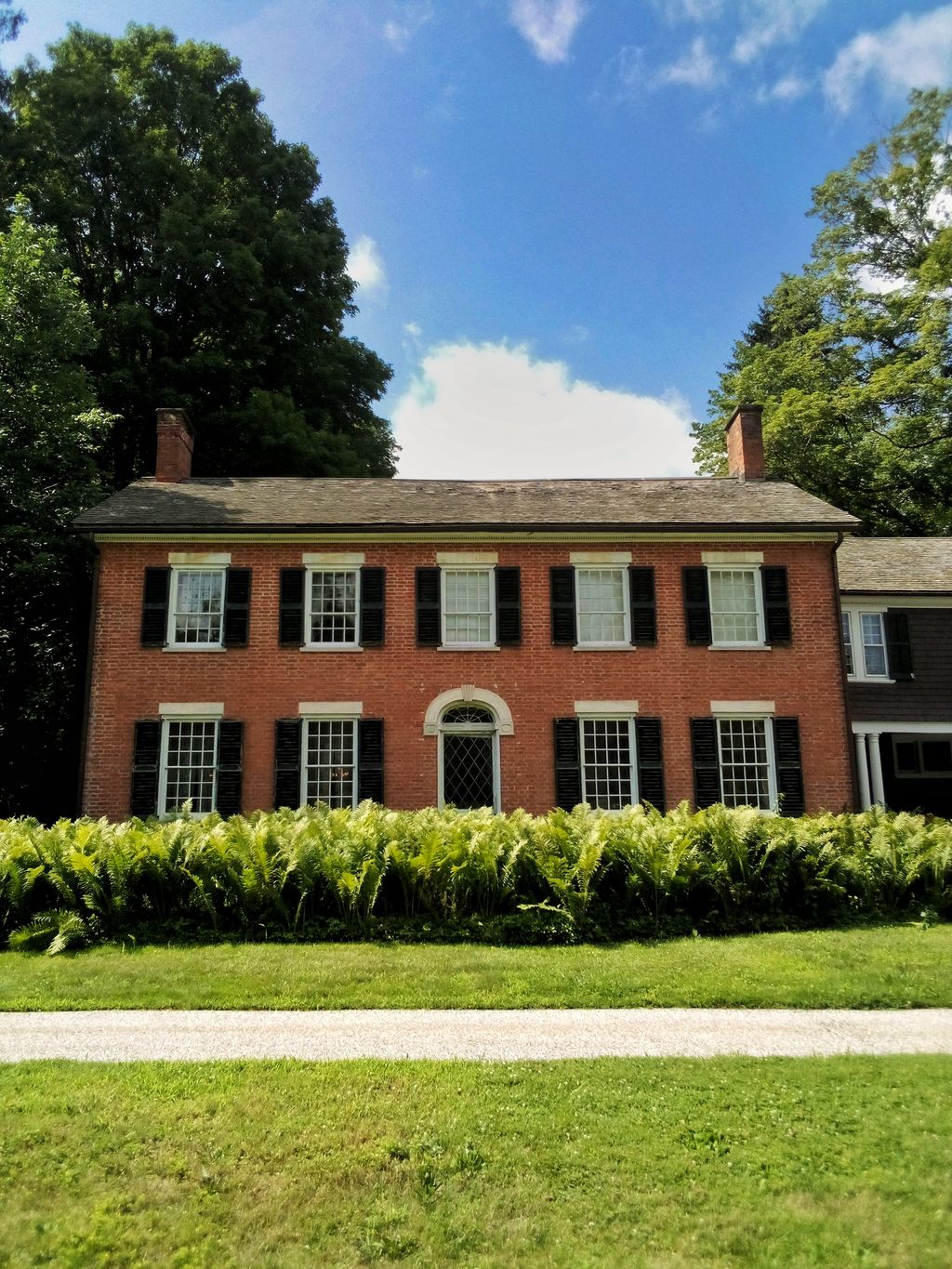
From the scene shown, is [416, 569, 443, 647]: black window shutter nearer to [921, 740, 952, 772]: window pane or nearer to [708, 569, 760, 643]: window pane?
[708, 569, 760, 643]: window pane

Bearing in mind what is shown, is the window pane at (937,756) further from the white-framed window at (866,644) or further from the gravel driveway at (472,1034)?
the gravel driveway at (472,1034)

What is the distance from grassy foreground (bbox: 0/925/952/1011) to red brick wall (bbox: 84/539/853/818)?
22.2 ft

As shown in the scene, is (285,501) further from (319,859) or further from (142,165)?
(142,165)

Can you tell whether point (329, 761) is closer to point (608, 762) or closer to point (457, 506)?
point (608, 762)

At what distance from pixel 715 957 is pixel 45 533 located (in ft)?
53.0

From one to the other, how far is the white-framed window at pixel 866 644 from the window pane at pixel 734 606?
3.37 m

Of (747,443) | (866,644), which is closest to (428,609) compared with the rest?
(747,443)

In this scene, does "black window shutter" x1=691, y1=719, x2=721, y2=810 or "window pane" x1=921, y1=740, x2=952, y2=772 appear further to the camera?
"window pane" x1=921, y1=740, x2=952, y2=772

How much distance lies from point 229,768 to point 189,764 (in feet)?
2.67

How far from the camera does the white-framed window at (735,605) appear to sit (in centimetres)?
1694

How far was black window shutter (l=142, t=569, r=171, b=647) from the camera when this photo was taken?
53.9 ft

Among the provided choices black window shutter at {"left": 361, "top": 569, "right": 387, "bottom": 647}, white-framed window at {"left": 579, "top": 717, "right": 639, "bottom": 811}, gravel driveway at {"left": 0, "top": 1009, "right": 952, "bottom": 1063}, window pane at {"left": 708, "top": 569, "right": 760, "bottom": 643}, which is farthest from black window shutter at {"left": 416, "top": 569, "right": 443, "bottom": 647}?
gravel driveway at {"left": 0, "top": 1009, "right": 952, "bottom": 1063}

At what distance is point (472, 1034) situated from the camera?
22.1 ft

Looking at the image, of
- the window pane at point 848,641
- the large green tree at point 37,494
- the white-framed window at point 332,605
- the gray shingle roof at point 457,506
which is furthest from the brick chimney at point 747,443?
the large green tree at point 37,494
